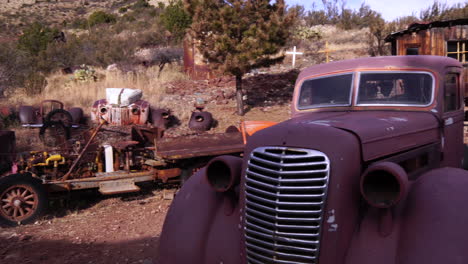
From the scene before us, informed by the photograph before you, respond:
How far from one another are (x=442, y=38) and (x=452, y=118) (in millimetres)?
13180

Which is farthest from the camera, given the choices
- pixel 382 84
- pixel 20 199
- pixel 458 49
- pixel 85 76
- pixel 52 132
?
pixel 85 76

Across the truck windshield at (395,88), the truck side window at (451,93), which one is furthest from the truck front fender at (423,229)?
the truck side window at (451,93)

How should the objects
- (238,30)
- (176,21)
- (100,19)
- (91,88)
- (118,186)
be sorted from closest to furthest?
(118,186), (238,30), (91,88), (176,21), (100,19)

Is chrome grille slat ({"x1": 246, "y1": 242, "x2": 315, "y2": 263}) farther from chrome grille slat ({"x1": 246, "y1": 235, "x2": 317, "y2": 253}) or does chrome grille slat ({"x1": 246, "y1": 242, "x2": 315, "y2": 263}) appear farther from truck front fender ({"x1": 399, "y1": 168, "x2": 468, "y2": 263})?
truck front fender ({"x1": 399, "y1": 168, "x2": 468, "y2": 263})

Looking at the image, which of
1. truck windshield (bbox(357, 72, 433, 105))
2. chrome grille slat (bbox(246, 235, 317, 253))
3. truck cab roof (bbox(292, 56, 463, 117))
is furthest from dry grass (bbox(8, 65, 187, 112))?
chrome grille slat (bbox(246, 235, 317, 253))

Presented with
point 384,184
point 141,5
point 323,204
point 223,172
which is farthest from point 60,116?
point 141,5

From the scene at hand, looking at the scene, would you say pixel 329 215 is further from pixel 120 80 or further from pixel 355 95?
pixel 120 80

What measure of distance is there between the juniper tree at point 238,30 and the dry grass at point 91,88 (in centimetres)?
316

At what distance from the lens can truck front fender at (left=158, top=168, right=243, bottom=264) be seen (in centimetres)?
268

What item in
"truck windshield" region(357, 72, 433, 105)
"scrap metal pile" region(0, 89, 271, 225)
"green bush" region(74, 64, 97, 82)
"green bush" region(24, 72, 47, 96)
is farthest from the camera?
"green bush" region(74, 64, 97, 82)

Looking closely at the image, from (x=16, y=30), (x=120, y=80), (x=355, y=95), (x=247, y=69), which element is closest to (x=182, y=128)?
(x=247, y=69)

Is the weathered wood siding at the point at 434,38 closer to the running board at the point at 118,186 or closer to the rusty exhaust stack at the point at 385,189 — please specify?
the running board at the point at 118,186

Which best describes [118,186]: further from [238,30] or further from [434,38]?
[434,38]

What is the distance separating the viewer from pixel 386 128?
291 cm
